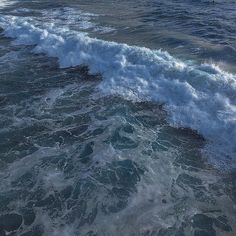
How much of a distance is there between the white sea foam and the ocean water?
0.04 m

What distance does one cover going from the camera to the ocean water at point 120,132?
7.09 metres

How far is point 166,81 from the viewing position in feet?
38.2

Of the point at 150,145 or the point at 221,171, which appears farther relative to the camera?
the point at 150,145

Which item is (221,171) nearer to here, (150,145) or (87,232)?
(150,145)

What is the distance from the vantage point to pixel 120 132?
31.1ft

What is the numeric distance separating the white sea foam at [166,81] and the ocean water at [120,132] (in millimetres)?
36

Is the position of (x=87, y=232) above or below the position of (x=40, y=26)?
above

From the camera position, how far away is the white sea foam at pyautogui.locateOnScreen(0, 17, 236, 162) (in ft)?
31.7

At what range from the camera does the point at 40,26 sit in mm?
18688

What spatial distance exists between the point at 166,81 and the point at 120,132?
299 centimetres

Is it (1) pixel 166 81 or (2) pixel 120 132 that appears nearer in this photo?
(2) pixel 120 132

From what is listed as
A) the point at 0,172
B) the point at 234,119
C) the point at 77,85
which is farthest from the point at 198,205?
the point at 77,85

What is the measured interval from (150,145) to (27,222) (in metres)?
3.38

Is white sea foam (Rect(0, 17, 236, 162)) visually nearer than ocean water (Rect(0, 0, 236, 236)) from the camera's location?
No
